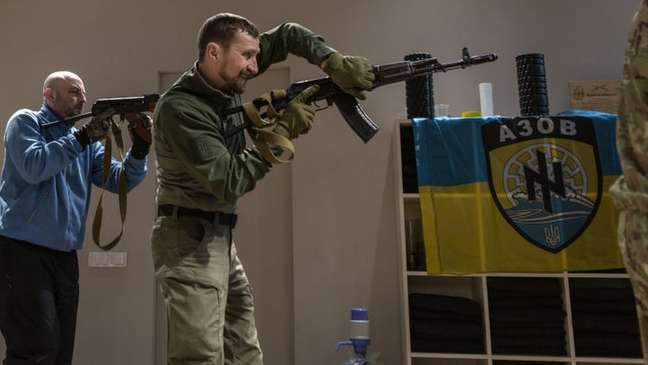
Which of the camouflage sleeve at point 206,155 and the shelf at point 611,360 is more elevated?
the camouflage sleeve at point 206,155

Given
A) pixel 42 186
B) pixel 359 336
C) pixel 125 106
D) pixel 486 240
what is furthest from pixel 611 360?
pixel 42 186


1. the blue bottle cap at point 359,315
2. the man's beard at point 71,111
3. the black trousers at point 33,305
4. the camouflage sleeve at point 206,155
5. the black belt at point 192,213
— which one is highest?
the man's beard at point 71,111

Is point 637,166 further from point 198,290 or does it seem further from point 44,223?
point 44,223

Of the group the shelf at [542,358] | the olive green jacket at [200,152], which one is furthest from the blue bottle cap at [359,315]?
the olive green jacket at [200,152]

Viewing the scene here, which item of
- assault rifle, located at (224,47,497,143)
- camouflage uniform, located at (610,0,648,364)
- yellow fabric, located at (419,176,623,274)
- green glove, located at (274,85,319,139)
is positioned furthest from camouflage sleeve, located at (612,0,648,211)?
yellow fabric, located at (419,176,623,274)

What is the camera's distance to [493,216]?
2.36 m

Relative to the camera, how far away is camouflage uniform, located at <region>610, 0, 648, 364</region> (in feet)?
2.78

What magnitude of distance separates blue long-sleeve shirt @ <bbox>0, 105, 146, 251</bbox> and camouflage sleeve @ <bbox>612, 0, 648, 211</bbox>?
6.16 feet

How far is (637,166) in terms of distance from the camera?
2.89ft

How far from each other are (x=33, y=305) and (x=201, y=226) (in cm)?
90

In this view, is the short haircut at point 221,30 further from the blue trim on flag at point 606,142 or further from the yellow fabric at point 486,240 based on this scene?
the blue trim on flag at point 606,142

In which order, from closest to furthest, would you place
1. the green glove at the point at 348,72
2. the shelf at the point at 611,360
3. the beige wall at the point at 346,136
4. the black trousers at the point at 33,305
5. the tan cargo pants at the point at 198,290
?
the tan cargo pants at the point at 198,290, the green glove at the point at 348,72, the black trousers at the point at 33,305, the shelf at the point at 611,360, the beige wall at the point at 346,136

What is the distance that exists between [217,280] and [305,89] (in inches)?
28.2

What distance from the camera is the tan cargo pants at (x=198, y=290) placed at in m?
1.31
